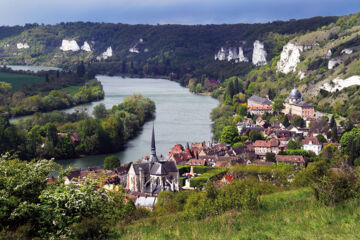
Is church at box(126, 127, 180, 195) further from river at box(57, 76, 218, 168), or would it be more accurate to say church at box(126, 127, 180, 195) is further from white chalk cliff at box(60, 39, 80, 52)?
white chalk cliff at box(60, 39, 80, 52)

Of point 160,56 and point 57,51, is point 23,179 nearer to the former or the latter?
point 160,56

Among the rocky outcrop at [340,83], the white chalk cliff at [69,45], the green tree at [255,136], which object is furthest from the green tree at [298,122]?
the white chalk cliff at [69,45]

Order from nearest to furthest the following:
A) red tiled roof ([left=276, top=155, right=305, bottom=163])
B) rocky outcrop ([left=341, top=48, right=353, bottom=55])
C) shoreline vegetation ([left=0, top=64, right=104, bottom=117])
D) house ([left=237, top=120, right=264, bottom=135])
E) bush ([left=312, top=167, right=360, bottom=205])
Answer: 1. bush ([left=312, top=167, right=360, bottom=205])
2. red tiled roof ([left=276, top=155, right=305, bottom=163])
3. house ([left=237, top=120, right=264, bottom=135])
4. shoreline vegetation ([left=0, top=64, right=104, bottom=117])
5. rocky outcrop ([left=341, top=48, right=353, bottom=55])

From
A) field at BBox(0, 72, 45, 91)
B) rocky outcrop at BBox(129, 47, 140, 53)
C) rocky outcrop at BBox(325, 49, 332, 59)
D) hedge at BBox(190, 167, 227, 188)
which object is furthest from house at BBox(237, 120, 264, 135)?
rocky outcrop at BBox(129, 47, 140, 53)

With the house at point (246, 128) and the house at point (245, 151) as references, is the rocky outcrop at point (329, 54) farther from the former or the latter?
the house at point (245, 151)

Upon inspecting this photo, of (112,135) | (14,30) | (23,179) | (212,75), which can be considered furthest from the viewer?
(14,30)

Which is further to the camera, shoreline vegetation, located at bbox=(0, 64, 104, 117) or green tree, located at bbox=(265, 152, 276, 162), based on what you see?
shoreline vegetation, located at bbox=(0, 64, 104, 117)

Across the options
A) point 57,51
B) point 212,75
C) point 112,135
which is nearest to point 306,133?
point 112,135
